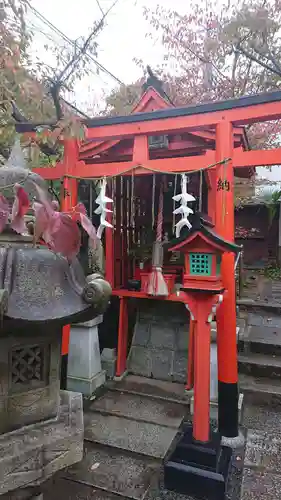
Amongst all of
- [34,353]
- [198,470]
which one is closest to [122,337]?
[198,470]

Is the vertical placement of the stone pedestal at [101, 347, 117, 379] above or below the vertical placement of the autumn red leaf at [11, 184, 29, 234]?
below

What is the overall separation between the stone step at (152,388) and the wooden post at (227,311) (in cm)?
138

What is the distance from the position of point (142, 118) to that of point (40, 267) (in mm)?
3426

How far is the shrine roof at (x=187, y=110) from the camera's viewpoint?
4.36 metres

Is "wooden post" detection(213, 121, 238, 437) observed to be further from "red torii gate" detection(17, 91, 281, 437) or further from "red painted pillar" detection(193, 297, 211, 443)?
"red painted pillar" detection(193, 297, 211, 443)

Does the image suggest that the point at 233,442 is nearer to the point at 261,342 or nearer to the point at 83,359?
the point at 83,359

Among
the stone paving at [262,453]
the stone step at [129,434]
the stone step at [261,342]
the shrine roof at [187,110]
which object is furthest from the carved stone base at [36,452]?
the stone step at [261,342]

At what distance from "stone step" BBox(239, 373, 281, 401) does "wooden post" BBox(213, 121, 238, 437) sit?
1.66m

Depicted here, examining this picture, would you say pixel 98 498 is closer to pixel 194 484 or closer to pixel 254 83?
pixel 194 484

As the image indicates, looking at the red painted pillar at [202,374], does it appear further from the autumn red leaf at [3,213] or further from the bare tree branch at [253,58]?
the bare tree branch at [253,58]

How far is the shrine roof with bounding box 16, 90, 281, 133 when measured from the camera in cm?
436

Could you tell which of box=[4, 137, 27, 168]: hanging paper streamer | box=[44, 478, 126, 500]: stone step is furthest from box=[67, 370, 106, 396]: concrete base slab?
box=[4, 137, 27, 168]: hanging paper streamer

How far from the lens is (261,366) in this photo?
6.89 m

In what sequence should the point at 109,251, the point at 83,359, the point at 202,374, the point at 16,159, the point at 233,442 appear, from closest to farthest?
1. the point at 16,159
2. the point at 202,374
3. the point at 233,442
4. the point at 83,359
5. the point at 109,251
